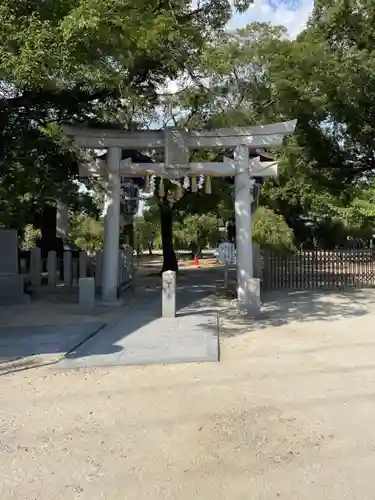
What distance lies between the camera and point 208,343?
7.52m

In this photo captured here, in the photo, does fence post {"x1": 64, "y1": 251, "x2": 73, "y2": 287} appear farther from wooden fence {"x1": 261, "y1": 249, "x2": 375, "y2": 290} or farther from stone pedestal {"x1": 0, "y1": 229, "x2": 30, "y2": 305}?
wooden fence {"x1": 261, "y1": 249, "x2": 375, "y2": 290}

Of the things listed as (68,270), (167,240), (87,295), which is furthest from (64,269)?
(167,240)

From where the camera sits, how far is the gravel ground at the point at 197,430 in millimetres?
3287

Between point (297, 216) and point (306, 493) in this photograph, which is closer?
point (306, 493)

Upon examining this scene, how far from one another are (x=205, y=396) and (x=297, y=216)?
32.0 metres

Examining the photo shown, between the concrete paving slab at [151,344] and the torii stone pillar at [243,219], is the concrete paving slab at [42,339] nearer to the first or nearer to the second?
the concrete paving slab at [151,344]

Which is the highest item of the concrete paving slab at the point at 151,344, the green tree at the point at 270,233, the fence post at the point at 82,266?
the green tree at the point at 270,233

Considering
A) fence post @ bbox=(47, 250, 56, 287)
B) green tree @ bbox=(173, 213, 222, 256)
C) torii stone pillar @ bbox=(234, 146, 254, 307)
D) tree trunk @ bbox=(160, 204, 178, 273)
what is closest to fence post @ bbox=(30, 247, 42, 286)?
fence post @ bbox=(47, 250, 56, 287)

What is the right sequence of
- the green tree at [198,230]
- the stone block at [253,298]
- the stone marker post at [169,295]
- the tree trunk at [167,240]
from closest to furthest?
the stone marker post at [169,295] → the stone block at [253,298] → the tree trunk at [167,240] → the green tree at [198,230]

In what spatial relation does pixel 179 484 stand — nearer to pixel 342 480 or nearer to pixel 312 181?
pixel 342 480

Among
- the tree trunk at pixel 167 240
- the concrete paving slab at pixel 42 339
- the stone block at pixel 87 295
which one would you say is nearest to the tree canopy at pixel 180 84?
the tree trunk at pixel 167 240

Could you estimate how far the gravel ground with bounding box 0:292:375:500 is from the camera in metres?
3.29

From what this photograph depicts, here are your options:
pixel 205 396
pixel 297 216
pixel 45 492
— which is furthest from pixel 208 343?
pixel 297 216

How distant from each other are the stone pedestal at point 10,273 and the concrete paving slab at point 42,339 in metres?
3.62
